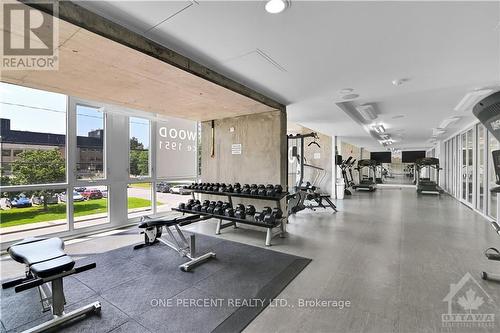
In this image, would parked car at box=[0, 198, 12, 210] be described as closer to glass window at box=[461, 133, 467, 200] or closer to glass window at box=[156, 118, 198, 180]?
glass window at box=[156, 118, 198, 180]

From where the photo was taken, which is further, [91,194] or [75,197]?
[91,194]

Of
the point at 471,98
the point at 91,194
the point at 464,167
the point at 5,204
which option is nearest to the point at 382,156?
the point at 464,167

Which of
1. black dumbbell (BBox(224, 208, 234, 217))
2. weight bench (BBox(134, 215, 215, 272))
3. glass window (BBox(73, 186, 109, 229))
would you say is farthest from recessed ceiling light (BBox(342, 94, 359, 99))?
glass window (BBox(73, 186, 109, 229))

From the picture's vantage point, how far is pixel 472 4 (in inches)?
66.2

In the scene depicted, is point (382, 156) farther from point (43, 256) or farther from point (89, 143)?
point (43, 256)

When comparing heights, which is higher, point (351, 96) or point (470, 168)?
point (351, 96)

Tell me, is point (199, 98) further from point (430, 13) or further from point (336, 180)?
point (336, 180)

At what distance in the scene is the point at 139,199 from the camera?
554 cm

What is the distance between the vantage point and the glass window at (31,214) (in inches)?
148

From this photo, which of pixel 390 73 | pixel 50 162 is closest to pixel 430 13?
pixel 390 73

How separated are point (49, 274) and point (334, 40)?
3.11 meters

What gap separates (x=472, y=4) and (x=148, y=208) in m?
6.11

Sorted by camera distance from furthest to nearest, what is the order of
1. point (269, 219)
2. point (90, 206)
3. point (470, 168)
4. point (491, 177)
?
point (470, 168) → point (491, 177) → point (90, 206) → point (269, 219)

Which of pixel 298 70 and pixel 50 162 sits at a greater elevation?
pixel 298 70
